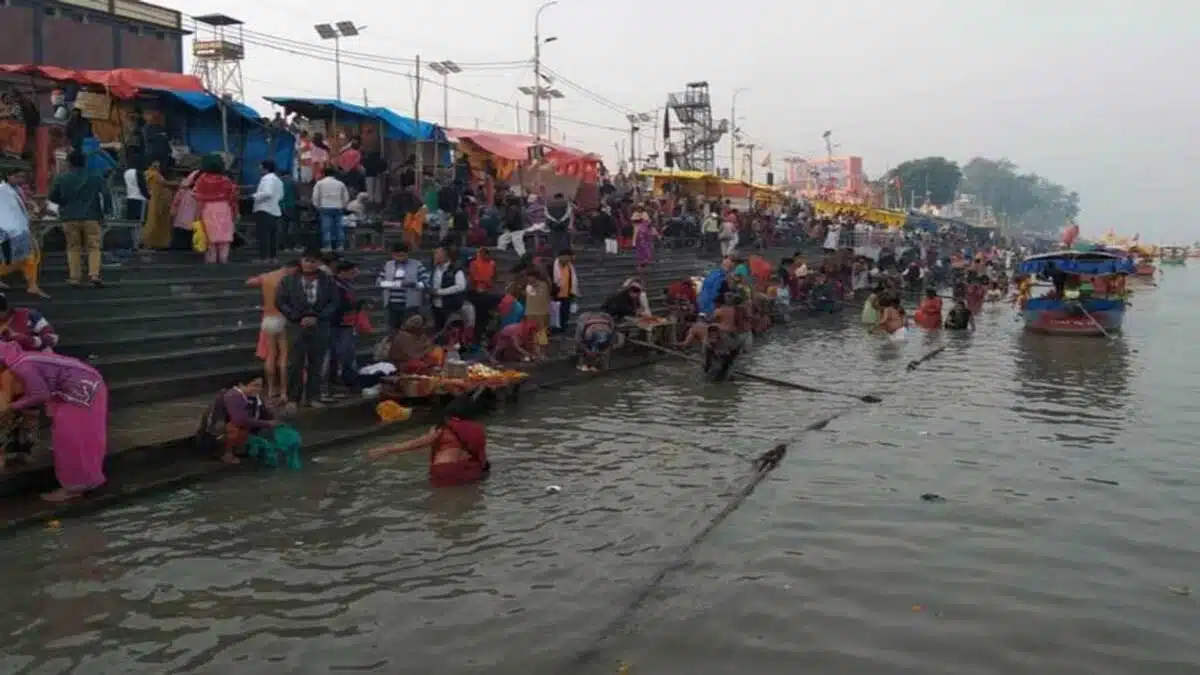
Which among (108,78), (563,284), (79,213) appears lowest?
(563,284)

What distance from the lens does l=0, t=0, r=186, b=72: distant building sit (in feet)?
90.1

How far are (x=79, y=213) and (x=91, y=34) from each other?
21.3 m

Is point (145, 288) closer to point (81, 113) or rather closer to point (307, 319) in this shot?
point (307, 319)

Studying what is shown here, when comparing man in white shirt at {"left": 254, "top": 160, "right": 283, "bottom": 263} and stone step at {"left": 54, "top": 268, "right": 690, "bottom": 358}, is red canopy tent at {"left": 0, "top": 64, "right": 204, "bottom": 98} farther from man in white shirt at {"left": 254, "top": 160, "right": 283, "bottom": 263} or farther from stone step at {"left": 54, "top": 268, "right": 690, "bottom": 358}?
stone step at {"left": 54, "top": 268, "right": 690, "bottom": 358}

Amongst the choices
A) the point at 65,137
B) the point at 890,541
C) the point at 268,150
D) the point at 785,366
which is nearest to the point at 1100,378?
the point at 785,366

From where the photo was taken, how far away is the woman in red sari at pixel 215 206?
1416 centimetres

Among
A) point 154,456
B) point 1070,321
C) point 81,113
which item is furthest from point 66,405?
point 1070,321

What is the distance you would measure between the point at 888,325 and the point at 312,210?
12.5 m

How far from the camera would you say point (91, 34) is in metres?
29.7

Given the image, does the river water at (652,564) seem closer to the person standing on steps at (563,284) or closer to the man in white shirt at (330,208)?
the person standing on steps at (563,284)

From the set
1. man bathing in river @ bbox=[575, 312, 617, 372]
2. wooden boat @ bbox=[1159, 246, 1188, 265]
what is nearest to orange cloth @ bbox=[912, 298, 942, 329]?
man bathing in river @ bbox=[575, 312, 617, 372]

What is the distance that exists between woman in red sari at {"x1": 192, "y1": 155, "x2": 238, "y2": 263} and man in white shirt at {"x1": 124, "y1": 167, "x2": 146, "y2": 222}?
1.21m

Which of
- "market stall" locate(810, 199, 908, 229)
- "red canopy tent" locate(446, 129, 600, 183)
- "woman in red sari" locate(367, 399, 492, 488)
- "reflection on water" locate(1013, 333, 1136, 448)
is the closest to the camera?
"woman in red sari" locate(367, 399, 492, 488)

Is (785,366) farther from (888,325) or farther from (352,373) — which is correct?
(352,373)
